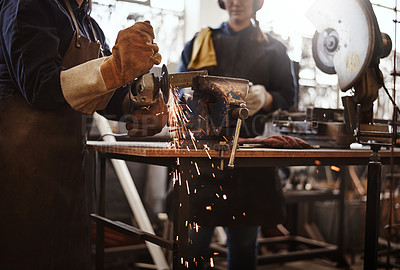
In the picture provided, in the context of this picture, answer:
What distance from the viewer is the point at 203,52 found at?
246 centimetres

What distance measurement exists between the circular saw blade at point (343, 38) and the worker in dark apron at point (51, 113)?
94 centimetres

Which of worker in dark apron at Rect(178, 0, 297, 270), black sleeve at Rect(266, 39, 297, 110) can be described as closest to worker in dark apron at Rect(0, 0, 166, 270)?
worker in dark apron at Rect(178, 0, 297, 270)

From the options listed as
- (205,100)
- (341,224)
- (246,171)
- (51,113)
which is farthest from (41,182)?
(341,224)

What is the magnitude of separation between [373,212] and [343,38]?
2.72ft

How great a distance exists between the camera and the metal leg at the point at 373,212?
1.86 meters

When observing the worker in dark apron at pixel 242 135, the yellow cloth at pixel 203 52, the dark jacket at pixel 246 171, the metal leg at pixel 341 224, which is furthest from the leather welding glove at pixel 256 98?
the metal leg at pixel 341 224

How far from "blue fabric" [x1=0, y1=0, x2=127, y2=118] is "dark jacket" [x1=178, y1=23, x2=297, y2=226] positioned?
92 cm

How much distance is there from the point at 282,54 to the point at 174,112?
1.12 metres

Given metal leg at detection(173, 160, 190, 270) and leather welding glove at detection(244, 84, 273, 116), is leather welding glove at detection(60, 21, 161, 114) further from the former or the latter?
leather welding glove at detection(244, 84, 273, 116)

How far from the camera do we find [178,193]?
4.99 ft

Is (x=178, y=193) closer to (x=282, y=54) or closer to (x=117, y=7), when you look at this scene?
(x=282, y=54)

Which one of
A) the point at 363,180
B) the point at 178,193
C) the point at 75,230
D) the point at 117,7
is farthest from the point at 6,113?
the point at 363,180

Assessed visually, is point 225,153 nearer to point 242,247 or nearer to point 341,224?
point 242,247

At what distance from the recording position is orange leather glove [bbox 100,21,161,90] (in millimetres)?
1434
